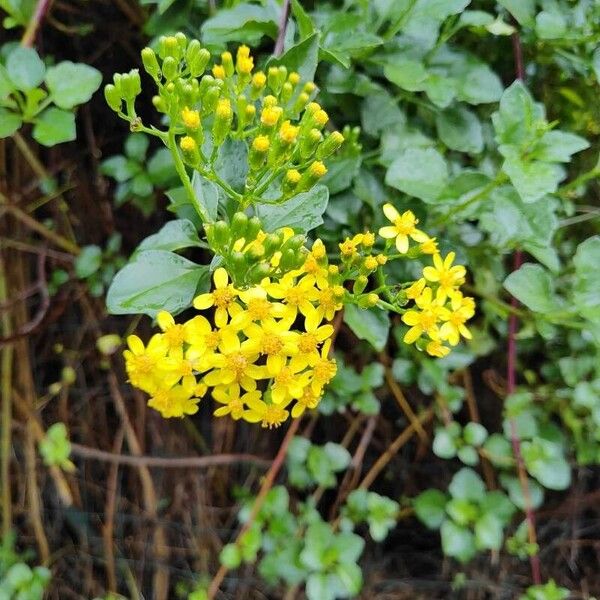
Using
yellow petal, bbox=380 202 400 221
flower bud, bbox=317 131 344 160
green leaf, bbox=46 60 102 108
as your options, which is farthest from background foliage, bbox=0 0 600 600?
flower bud, bbox=317 131 344 160

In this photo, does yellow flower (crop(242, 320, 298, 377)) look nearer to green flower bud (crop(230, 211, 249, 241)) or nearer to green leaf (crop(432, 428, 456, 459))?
green flower bud (crop(230, 211, 249, 241))

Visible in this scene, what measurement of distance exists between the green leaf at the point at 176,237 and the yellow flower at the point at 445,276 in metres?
0.30

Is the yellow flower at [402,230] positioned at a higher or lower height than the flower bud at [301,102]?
lower

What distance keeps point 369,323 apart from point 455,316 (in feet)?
0.47

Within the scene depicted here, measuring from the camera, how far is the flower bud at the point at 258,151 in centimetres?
75

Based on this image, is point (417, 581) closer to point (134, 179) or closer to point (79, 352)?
point (79, 352)

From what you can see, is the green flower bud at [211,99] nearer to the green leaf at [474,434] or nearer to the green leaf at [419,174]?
the green leaf at [419,174]

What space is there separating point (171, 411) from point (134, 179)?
544mm

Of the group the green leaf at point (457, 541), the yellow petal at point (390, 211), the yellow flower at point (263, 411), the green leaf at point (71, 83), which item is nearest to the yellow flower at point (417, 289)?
the yellow petal at point (390, 211)

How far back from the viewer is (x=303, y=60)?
89 centimetres

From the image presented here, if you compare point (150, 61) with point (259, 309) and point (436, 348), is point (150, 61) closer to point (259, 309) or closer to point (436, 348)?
point (259, 309)

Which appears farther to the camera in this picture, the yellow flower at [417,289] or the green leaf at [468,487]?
the green leaf at [468,487]

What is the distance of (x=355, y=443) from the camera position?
1505 millimetres

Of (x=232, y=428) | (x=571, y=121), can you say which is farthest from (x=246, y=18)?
(x=232, y=428)
